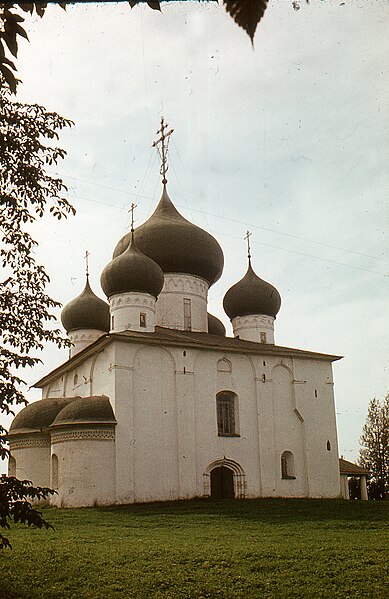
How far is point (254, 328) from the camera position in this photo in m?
28.5

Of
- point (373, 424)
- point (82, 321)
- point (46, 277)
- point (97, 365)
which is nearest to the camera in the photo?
point (46, 277)

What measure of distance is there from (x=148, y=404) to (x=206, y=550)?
10736 mm

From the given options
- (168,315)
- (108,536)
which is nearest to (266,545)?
(108,536)

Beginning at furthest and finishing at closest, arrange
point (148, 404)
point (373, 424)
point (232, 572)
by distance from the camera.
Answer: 1. point (373, 424)
2. point (148, 404)
3. point (232, 572)

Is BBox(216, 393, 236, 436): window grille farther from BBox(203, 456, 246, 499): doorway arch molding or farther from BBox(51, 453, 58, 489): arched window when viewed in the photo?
BBox(51, 453, 58, 489): arched window

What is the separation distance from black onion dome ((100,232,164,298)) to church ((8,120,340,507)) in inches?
1.5

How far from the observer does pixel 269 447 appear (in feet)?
77.0

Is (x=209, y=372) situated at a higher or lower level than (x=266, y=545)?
higher

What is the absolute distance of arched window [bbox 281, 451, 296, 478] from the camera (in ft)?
78.1

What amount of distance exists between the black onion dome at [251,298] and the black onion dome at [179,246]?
1.89 m

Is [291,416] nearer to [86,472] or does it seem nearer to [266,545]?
[86,472]

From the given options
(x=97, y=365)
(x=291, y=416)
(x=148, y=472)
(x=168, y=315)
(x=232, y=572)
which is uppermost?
(x=168, y=315)

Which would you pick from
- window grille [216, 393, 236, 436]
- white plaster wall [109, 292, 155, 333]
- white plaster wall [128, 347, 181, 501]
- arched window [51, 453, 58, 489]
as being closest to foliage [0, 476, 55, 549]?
white plaster wall [128, 347, 181, 501]

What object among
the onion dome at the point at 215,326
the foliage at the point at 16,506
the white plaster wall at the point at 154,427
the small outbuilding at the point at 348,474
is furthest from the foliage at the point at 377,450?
the foliage at the point at 16,506
